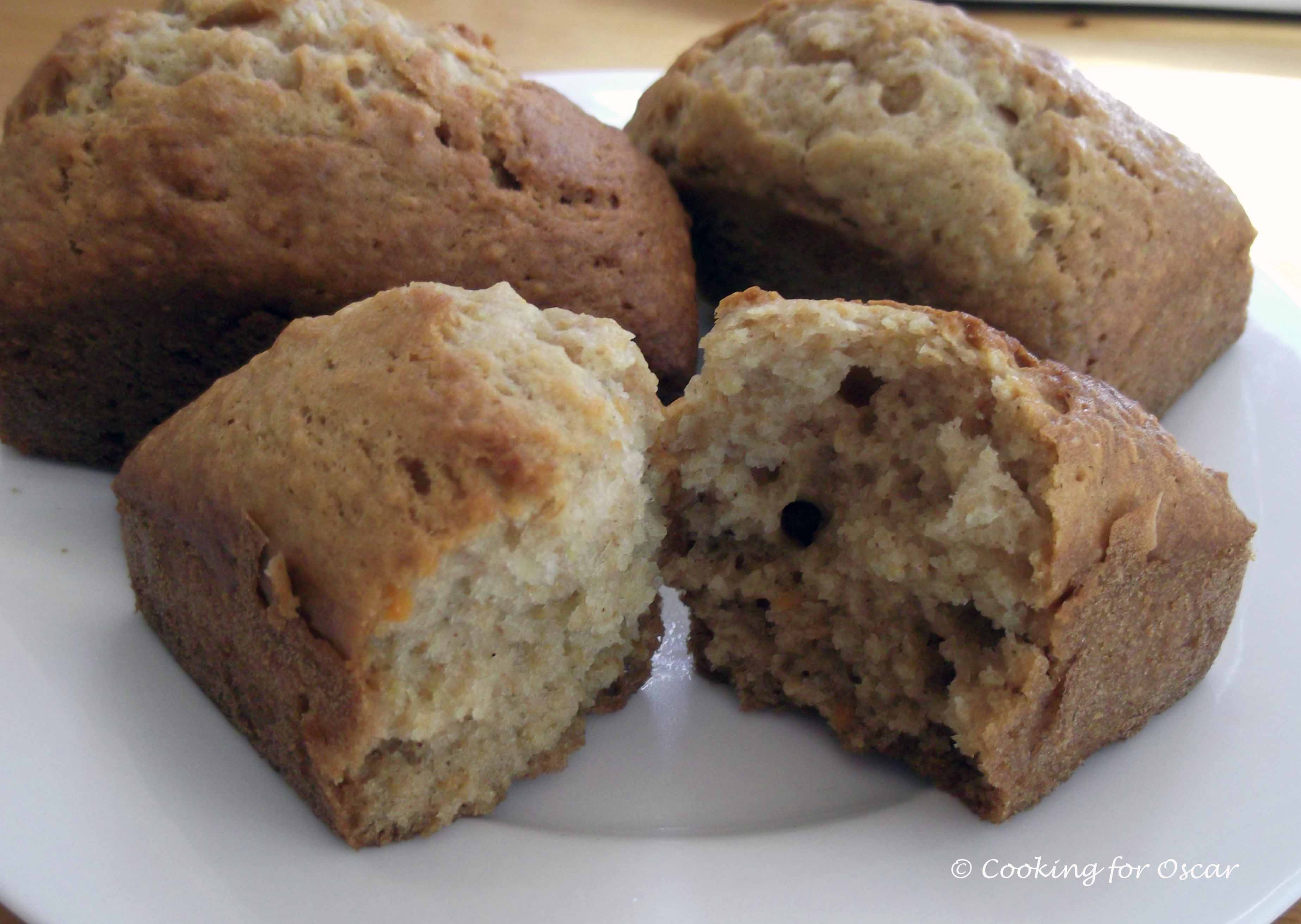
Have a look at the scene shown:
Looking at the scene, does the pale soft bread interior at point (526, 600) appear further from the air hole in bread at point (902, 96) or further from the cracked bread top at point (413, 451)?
the air hole in bread at point (902, 96)

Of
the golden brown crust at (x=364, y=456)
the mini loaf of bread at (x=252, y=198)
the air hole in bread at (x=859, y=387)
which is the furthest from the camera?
the mini loaf of bread at (x=252, y=198)

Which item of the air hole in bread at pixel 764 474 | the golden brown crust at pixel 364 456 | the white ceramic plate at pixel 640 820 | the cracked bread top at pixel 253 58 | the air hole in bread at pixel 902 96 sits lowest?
the white ceramic plate at pixel 640 820

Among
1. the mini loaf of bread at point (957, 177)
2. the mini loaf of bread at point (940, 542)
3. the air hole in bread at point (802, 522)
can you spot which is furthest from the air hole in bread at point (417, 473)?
the mini loaf of bread at point (957, 177)

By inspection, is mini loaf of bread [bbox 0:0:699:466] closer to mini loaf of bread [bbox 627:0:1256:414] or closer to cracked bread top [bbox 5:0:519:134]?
cracked bread top [bbox 5:0:519:134]

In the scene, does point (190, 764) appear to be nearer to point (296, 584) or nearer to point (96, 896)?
point (96, 896)

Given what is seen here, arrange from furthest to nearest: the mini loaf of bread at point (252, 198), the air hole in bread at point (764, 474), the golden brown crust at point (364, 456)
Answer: the mini loaf of bread at point (252, 198)
the air hole in bread at point (764, 474)
the golden brown crust at point (364, 456)

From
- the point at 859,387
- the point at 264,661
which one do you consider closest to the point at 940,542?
the point at 859,387
